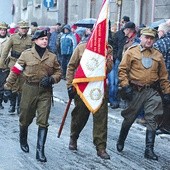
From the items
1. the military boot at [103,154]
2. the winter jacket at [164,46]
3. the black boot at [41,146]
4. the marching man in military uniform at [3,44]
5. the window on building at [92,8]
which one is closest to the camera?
the black boot at [41,146]

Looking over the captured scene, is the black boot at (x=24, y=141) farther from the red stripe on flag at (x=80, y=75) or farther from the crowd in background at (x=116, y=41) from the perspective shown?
the crowd in background at (x=116, y=41)

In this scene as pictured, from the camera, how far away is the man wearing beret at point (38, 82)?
8.52 m

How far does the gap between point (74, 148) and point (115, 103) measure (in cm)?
477

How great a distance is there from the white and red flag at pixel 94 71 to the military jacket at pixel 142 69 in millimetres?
372

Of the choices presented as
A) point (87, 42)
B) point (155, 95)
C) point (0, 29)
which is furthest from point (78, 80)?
point (0, 29)

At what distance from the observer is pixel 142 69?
876 cm

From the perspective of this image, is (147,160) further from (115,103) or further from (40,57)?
(115,103)

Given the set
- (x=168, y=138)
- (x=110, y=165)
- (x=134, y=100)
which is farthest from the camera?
(x=168, y=138)

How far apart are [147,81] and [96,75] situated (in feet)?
2.39

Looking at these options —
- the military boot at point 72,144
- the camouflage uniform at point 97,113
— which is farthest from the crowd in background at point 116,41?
the military boot at point 72,144

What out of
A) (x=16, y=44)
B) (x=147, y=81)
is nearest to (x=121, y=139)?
(x=147, y=81)

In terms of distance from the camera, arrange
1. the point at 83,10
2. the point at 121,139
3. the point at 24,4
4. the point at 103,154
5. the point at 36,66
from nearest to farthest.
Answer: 1. the point at 36,66
2. the point at 103,154
3. the point at 121,139
4. the point at 83,10
5. the point at 24,4

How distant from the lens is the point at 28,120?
8.70 metres

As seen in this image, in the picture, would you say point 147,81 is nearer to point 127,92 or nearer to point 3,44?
point 127,92
